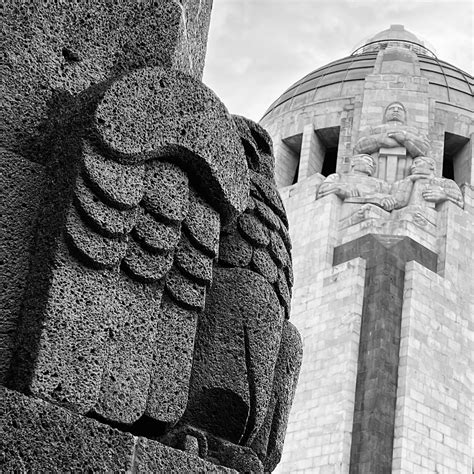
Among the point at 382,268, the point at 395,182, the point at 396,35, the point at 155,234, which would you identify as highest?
the point at 396,35

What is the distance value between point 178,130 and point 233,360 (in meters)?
0.81

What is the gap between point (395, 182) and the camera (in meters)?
24.4

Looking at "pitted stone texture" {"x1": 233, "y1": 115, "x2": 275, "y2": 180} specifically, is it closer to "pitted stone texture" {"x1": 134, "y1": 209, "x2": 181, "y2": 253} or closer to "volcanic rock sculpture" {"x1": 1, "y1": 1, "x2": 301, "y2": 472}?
"volcanic rock sculpture" {"x1": 1, "y1": 1, "x2": 301, "y2": 472}

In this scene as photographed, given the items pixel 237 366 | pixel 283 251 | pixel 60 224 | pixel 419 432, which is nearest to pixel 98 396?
pixel 60 224

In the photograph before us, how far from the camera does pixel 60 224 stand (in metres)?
3.04

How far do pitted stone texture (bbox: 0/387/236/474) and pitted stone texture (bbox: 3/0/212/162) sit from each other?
2.87ft

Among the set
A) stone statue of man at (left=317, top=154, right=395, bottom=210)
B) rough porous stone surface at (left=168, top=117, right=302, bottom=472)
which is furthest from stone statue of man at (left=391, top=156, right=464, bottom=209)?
rough porous stone surface at (left=168, top=117, right=302, bottom=472)

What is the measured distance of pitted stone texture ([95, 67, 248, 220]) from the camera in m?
3.20

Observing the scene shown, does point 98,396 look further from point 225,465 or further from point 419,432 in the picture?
point 419,432

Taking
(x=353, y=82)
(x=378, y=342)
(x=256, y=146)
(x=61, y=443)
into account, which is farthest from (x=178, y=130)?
(x=353, y=82)

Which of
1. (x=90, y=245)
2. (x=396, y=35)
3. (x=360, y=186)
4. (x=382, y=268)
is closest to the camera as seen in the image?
(x=90, y=245)

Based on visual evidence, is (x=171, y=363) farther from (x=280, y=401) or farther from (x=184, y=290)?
(x=280, y=401)

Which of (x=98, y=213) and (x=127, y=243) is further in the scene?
(x=127, y=243)

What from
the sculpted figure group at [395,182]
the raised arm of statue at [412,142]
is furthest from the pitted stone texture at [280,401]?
the raised arm of statue at [412,142]
